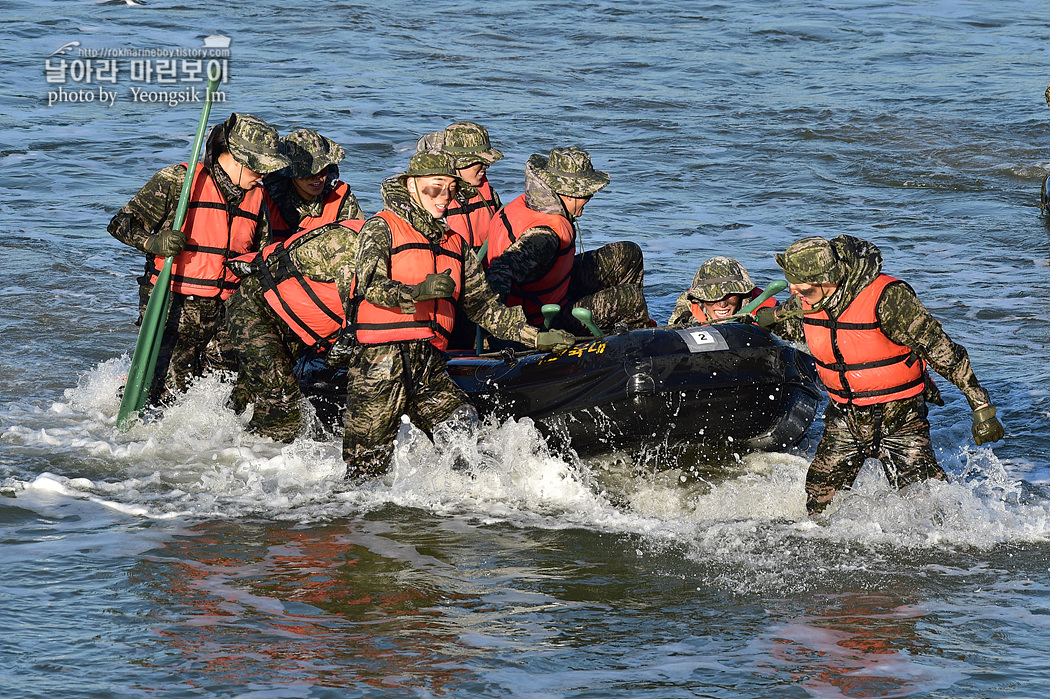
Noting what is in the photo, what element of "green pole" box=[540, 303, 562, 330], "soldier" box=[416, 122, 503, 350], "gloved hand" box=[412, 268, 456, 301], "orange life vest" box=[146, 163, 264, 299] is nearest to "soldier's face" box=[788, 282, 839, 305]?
"green pole" box=[540, 303, 562, 330]

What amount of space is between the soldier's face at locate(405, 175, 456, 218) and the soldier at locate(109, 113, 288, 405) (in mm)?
1037

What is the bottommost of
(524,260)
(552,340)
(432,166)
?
(552,340)

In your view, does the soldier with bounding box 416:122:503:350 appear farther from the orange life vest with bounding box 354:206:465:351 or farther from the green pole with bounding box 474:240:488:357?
the orange life vest with bounding box 354:206:465:351

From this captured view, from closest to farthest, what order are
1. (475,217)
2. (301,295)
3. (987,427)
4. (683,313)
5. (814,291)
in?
(987,427) → (814,291) → (301,295) → (683,313) → (475,217)

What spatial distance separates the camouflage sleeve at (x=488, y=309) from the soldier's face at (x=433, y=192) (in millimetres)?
307

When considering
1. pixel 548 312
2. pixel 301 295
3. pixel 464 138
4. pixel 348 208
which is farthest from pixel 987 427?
pixel 348 208

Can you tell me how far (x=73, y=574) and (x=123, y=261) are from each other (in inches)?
233

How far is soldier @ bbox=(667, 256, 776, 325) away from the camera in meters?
6.55

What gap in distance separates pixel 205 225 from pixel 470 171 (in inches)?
56.6

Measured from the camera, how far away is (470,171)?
247 inches

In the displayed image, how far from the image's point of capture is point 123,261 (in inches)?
417

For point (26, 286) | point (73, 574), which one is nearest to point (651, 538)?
point (73, 574)

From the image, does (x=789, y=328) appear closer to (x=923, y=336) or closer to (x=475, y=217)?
(x=923, y=336)

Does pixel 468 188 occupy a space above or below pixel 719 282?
above
